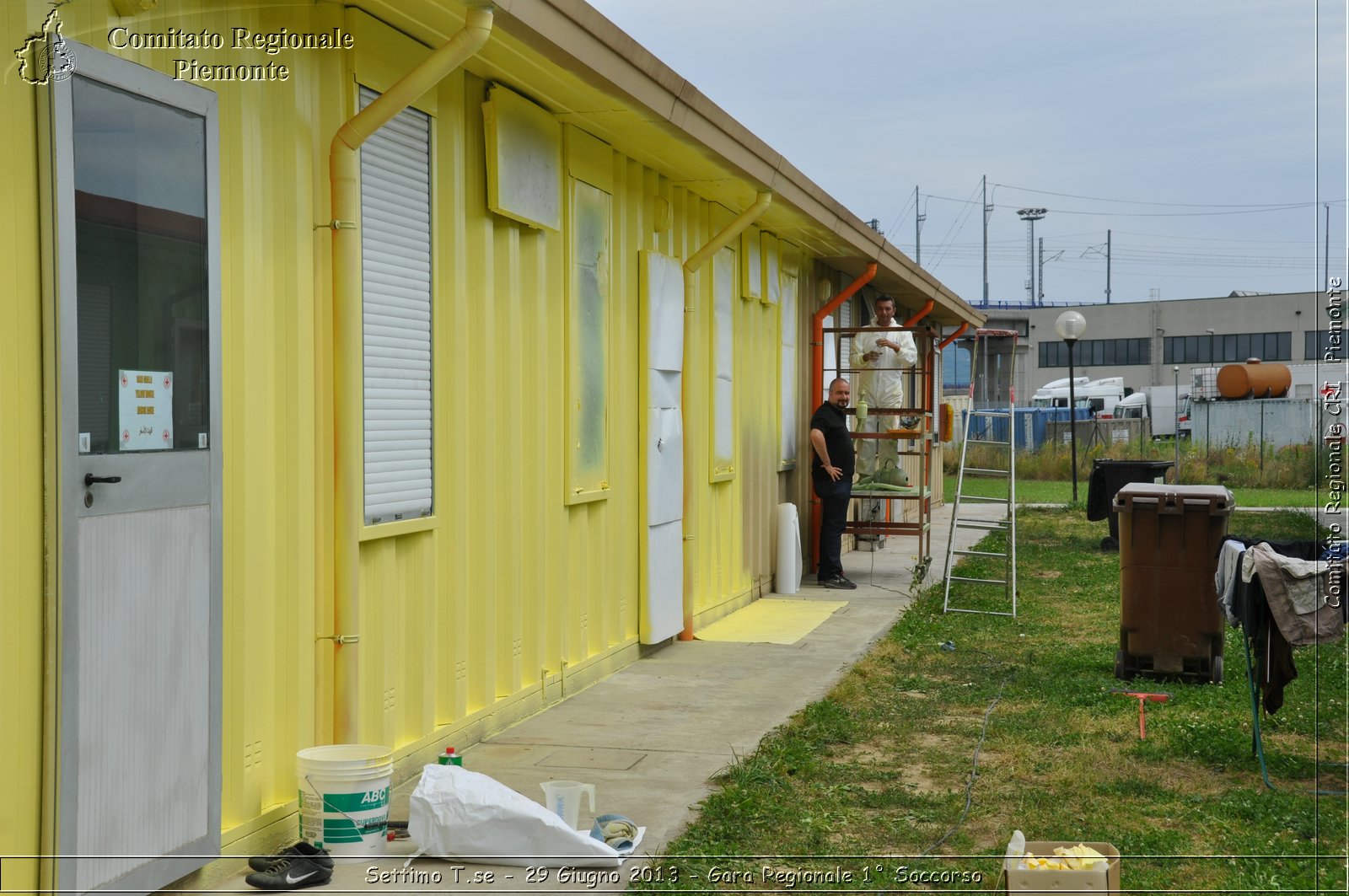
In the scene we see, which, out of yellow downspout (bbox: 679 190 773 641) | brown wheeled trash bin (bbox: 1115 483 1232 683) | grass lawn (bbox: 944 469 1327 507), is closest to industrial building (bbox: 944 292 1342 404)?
grass lawn (bbox: 944 469 1327 507)

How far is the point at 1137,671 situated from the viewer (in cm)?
850

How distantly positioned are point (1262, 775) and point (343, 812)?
421cm

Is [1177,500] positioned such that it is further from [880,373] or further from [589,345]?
[880,373]

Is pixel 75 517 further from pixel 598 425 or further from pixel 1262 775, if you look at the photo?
pixel 1262 775

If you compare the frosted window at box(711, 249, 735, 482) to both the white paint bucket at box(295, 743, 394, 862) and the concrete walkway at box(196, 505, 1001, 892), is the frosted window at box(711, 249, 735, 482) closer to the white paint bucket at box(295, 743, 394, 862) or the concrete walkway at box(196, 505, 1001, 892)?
the concrete walkway at box(196, 505, 1001, 892)

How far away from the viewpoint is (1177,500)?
26.8 feet

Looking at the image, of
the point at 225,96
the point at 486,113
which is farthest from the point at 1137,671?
the point at 225,96

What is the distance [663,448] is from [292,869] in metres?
5.01

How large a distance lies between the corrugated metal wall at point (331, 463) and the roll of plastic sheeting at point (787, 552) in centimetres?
379

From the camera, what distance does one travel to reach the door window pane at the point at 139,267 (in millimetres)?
3926

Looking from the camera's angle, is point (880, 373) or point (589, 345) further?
point (880, 373)

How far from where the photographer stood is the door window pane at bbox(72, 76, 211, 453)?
3926mm

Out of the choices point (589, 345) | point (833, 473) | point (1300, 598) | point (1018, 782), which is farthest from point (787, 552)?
point (1300, 598)

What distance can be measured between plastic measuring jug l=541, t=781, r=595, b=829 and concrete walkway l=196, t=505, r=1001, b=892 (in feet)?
0.81
